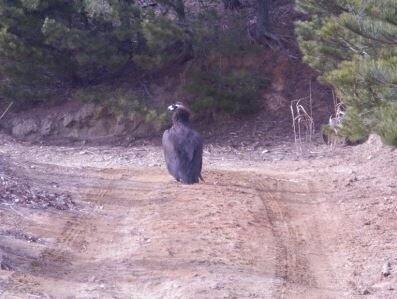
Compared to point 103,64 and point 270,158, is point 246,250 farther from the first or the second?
point 103,64

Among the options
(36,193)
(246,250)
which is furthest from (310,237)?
(36,193)

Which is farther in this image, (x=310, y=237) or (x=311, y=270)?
(x=310, y=237)

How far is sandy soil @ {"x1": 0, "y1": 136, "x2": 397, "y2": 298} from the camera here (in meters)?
7.63

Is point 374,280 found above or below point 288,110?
above

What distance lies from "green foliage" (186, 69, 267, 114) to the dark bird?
537 cm

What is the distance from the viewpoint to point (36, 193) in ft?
37.3

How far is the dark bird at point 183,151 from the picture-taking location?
1243 cm

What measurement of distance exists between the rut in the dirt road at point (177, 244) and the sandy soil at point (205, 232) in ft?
0.05

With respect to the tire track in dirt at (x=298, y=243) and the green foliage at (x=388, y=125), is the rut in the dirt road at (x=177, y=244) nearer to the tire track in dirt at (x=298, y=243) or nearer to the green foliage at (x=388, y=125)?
the tire track in dirt at (x=298, y=243)

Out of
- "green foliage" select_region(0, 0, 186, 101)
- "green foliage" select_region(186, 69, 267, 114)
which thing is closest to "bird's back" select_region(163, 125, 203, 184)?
"green foliage" select_region(0, 0, 186, 101)

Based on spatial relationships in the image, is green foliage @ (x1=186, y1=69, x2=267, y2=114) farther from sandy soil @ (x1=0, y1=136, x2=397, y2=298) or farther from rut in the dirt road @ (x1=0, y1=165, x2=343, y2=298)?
rut in the dirt road @ (x1=0, y1=165, x2=343, y2=298)

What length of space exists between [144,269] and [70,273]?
2.26ft

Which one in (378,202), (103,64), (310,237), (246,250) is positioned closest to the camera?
(246,250)

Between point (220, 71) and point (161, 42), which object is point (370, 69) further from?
point (220, 71)
